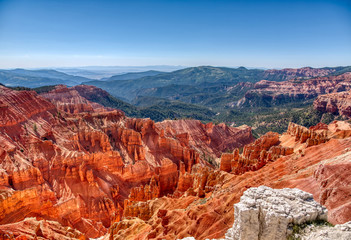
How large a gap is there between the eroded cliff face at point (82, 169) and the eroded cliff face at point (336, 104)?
93429 mm

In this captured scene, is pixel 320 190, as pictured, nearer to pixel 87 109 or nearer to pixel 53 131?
pixel 53 131

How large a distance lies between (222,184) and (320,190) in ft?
54.3

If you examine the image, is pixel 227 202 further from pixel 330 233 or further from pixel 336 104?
pixel 336 104

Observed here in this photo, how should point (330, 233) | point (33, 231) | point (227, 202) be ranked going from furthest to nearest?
point (33, 231)
point (227, 202)
point (330, 233)

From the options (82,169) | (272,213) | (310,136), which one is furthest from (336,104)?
(272,213)

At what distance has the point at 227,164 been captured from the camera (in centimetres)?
4812

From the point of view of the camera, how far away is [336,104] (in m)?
124

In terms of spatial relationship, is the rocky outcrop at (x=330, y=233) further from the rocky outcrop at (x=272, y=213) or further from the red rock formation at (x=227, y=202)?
the red rock formation at (x=227, y=202)

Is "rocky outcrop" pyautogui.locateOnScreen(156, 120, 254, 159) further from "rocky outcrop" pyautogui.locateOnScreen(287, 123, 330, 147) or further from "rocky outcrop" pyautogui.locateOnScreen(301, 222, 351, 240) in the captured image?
"rocky outcrop" pyautogui.locateOnScreen(301, 222, 351, 240)

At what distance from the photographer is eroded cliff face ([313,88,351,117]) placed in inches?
4582

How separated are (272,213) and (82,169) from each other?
4464cm

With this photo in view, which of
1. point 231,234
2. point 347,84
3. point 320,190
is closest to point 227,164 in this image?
point 320,190

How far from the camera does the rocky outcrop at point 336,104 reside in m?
116

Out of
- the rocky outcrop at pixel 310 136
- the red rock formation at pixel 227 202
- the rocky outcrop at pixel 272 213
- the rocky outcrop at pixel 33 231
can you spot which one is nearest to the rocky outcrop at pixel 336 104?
the rocky outcrop at pixel 310 136
